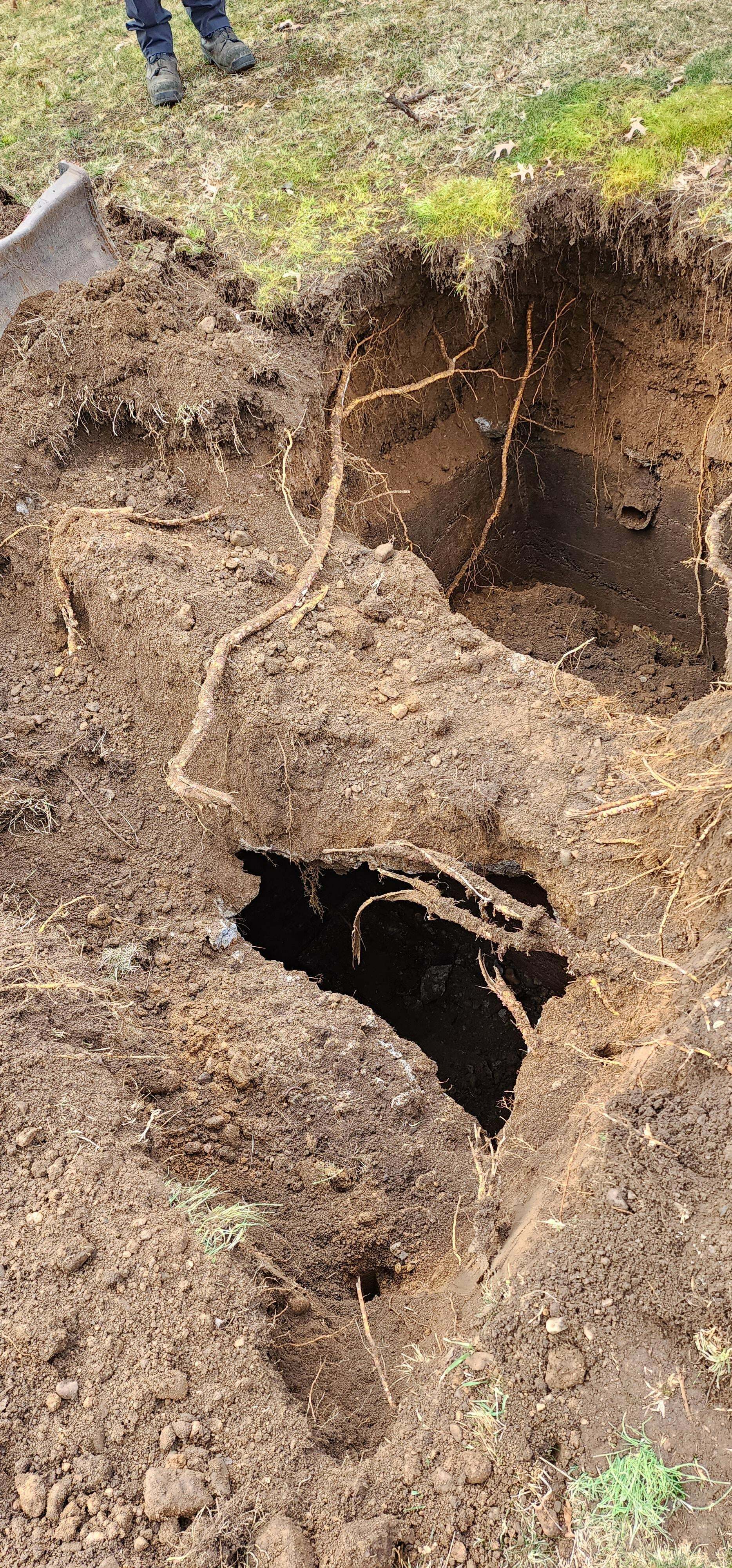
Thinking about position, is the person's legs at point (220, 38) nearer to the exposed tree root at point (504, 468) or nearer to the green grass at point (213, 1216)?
the exposed tree root at point (504, 468)

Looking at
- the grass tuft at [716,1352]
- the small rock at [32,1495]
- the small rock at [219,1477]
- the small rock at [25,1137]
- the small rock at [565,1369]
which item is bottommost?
the grass tuft at [716,1352]

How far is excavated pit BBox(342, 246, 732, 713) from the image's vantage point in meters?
4.49

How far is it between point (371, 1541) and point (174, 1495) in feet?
1.16

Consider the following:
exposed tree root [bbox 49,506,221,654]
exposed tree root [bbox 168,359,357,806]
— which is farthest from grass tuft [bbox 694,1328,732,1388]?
exposed tree root [bbox 49,506,221,654]

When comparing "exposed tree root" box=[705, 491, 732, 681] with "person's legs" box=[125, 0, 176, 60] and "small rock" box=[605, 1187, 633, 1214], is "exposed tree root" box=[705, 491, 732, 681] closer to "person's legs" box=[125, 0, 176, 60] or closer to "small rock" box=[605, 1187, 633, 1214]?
"small rock" box=[605, 1187, 633, 1214]

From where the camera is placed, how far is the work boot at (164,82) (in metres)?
5.20

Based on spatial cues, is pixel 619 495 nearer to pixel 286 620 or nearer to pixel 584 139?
pixel 584 139

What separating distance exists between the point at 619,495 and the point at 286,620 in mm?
2442

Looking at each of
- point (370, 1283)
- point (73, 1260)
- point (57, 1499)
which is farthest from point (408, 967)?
point (57, 1499)

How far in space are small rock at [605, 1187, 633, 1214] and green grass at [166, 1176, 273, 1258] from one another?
0.79 meters

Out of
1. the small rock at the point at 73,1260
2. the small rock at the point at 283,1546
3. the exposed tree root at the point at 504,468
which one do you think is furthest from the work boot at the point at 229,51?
the small rock at the point at 283,1546

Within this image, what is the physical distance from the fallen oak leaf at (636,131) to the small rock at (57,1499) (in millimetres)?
4946

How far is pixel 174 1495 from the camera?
5.77 ft

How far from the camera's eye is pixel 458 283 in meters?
4.26
